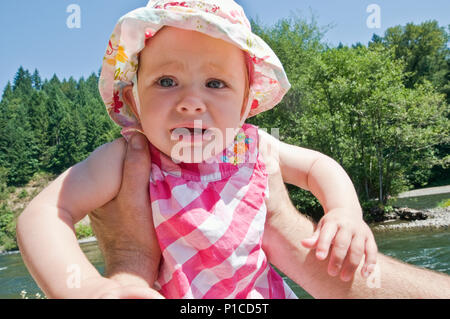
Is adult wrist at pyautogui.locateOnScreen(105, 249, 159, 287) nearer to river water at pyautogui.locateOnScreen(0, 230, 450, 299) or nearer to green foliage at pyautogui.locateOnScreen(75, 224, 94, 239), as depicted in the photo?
river water at pyautogui.locateOnScreen(0, 230, 450, 299)

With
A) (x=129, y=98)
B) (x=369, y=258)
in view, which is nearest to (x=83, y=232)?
(x=129, y=98)

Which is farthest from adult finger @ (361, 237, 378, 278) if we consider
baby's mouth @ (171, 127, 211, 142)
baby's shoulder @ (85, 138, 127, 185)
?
baby's shoulder @ (85, 138, 127, 185)

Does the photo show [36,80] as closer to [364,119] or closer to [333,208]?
[364,119]

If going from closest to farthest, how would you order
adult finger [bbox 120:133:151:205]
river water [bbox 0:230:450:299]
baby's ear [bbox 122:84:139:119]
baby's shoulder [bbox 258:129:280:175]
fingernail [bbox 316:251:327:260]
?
fingernail [bbox 316:251:327:260], adult finger [bbox 120:133:151:205], baby's ear [bbox 122:84:139:119], baby's shoulder [bbox 258:129:280:175], river water [bbox 0:230:450:299]

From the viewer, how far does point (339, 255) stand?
1.16 m

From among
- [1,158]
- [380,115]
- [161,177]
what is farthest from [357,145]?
[1,158]

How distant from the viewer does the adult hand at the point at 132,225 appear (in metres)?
1.28

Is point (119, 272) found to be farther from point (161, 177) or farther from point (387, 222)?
point (387, 222)

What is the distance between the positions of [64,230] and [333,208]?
915 mm

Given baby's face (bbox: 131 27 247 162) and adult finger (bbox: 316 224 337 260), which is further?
baby's face (bbox: 131 27 247 162)

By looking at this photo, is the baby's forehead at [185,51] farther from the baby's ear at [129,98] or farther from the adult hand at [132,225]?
the adult hand at [132,225]

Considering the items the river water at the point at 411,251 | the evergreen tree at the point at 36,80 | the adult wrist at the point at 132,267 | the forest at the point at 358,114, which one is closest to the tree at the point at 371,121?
the forest at the point at 358,114

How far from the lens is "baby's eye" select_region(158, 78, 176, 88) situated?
131 cm

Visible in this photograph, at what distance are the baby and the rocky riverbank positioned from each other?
15.3 metres
